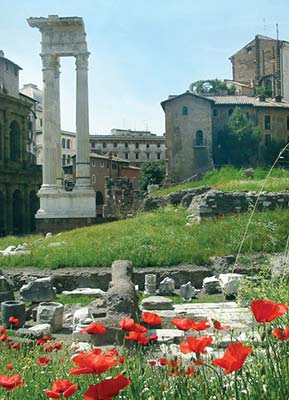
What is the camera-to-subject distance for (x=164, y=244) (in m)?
15.2

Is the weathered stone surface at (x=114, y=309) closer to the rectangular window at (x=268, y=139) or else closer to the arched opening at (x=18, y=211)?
the arched opening at (x=18, y=211)

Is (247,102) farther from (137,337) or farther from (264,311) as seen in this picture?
(264,311)

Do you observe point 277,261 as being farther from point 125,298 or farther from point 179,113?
point 179,113

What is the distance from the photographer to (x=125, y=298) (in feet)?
24.1

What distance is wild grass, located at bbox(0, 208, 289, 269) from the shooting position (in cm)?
1429

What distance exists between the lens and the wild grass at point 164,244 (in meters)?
14.3

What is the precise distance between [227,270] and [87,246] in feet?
14.9

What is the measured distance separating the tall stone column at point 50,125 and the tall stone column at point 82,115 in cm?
106

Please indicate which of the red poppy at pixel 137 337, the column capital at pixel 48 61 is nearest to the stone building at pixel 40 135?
the column capital at pixel 48 61

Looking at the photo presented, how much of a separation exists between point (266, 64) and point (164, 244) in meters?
50.4

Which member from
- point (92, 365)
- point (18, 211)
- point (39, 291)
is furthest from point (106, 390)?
point (18, 211)

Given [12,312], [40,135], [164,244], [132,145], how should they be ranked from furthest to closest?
[132,145], [40,135], [164,244], [12,312]

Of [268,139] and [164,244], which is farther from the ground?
[268,139]

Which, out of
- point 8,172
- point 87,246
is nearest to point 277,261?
point 87,246
